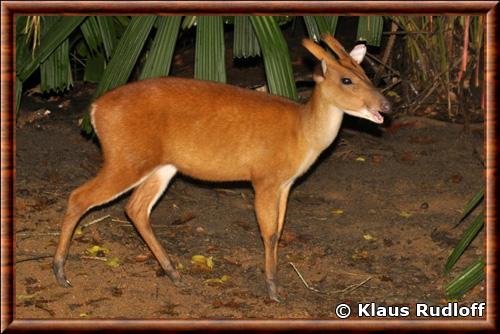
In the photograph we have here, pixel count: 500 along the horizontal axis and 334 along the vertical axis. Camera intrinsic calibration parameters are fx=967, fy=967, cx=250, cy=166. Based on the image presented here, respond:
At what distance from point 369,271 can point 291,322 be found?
4.87 feet

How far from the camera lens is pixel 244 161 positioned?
21.9 ft

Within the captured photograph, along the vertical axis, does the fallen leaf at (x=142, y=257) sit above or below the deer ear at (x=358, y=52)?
below

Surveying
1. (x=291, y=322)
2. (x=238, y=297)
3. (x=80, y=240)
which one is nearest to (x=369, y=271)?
(x=238, y=297)

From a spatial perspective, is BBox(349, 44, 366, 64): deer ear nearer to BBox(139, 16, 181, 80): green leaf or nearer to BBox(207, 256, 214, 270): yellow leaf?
BBox(139, 16, 181, 80): green leaf

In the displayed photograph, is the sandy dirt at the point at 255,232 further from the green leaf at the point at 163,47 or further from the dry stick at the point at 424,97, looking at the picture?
the green leaf at the point at 163,47

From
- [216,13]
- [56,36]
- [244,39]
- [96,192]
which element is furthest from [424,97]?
[96,192]

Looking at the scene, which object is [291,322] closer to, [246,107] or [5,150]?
[246,107]

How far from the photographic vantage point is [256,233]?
757 cm

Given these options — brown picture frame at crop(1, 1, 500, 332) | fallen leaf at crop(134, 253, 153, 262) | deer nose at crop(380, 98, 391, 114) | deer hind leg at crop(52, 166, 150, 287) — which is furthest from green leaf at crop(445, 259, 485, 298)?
fallen leaf at crop(134, 253, 153, 262)

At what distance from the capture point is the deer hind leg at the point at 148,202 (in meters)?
6.86

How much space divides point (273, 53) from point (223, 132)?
0.84 m

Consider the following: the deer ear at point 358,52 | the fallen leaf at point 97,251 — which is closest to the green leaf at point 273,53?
the deer ear at point 358,52

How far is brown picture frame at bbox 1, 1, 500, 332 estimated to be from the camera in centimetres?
570

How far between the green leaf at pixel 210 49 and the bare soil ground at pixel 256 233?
1.22m
